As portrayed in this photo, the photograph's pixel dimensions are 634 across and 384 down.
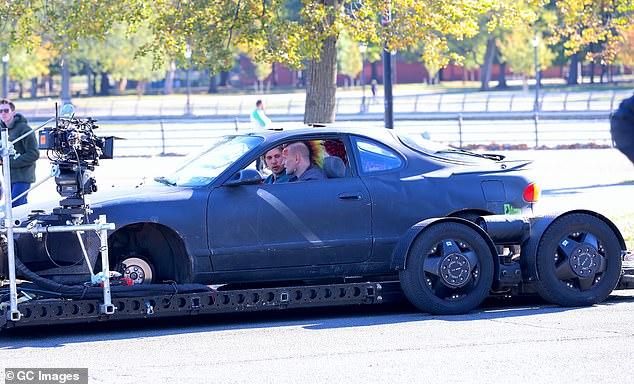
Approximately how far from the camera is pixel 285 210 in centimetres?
890

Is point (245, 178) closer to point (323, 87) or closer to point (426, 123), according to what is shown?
point (323, 87)

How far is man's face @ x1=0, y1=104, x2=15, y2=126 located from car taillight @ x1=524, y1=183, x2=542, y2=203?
235 inches

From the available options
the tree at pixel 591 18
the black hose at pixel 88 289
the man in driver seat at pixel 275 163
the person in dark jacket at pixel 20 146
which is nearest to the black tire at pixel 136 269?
the black hose at pixel 88 289

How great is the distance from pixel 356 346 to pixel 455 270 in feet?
4.98

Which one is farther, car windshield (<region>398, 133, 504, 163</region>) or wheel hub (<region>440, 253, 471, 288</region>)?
car windshield (<region>398, 133, 504, 163</region>)

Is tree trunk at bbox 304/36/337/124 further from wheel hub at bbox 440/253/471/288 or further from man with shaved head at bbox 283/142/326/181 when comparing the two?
Result: wheel hub at bbox 440/253/471/288

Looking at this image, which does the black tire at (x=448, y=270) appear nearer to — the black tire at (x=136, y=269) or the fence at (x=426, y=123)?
the black tire at (x=136, y=269)

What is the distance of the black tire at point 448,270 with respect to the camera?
8.81 metres

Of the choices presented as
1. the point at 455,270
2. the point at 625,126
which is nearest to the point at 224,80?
the point at 455,270

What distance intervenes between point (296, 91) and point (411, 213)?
81309 mm

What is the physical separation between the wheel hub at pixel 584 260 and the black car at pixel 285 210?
617mm

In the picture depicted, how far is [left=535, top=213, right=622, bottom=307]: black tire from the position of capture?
29.8ft

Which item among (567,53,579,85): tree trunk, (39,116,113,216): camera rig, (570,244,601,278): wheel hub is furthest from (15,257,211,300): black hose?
(567,53,579,85): tree trunk

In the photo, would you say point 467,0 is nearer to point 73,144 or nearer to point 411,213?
point 411,213
